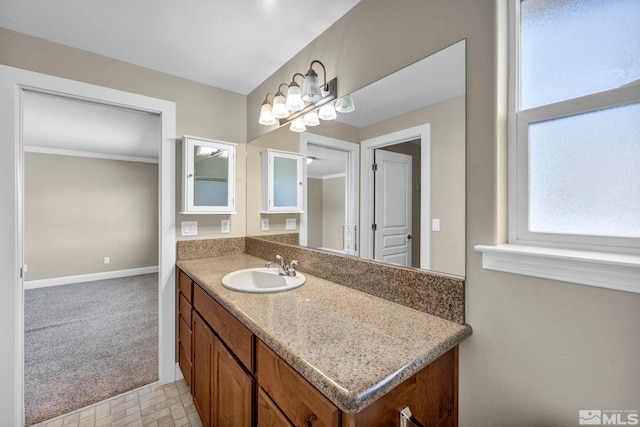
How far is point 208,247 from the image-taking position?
2.18m

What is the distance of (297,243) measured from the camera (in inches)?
73.0

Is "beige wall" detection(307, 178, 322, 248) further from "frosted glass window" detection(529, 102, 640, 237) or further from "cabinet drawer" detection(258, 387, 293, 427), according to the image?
"frosted glass window" detection(529, 102, 640, 237)

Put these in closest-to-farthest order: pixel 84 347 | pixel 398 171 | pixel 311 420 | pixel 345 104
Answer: pixel 311 420 < pixel 398 171 < pixel 345 104 < pixel 84 347

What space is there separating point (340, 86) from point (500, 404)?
4.81 feet


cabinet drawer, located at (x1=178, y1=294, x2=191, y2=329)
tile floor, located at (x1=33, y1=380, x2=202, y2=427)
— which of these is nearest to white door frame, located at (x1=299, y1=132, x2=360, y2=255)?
cabinet drawer, located at (x1=178, y1=294, x2=191, y2=329)

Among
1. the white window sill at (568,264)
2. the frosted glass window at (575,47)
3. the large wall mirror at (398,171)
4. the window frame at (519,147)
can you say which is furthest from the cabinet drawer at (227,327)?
the frosted glass window at (575,47)

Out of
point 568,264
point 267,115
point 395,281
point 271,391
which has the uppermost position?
point 267,115

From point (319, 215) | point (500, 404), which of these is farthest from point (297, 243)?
point (500, 404)

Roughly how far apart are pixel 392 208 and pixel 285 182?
1.00 metres

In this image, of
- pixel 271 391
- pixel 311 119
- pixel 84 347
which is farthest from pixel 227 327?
pixel 84 347

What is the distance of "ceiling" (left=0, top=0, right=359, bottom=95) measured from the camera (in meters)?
1.36

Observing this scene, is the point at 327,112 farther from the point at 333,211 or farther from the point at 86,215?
the point at 86,215

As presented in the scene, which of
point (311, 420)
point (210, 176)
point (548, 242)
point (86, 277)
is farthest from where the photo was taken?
point (86, 277)

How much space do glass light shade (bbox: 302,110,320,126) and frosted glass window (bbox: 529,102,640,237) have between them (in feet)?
3.53
